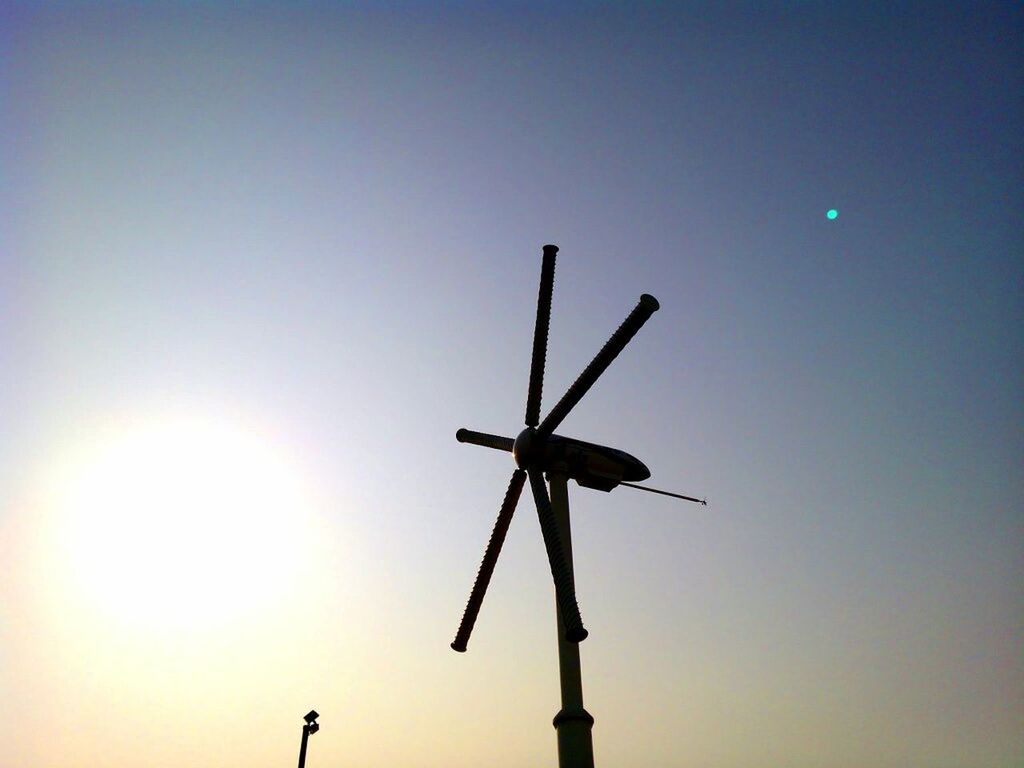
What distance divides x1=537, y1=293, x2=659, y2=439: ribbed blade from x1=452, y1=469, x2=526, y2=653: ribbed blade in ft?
10.1

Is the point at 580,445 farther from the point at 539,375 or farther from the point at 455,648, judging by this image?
the point at 455,648

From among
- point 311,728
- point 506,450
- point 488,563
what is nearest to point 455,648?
point 488,563

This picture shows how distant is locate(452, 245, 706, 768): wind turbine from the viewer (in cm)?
2131

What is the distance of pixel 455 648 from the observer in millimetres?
25922

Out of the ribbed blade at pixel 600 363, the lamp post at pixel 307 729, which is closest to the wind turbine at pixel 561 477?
the ribbed blade at pixel 600 363

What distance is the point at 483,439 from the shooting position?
98.6 ft

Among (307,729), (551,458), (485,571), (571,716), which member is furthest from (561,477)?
(307,729)

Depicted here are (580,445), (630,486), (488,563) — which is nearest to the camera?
(488,563)

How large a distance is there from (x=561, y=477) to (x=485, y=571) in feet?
15.0

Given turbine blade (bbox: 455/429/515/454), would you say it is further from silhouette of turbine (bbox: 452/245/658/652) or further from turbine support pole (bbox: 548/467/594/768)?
turbine support pole (bbox: 548/467/594/768)

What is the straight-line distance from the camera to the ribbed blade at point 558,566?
20916 mm

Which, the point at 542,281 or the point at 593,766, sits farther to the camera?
the point at 542,281

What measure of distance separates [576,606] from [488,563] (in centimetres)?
474

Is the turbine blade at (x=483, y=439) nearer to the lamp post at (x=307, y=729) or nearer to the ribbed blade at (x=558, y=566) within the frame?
the ribbed blade at (x=558, y=566)
